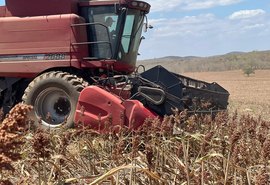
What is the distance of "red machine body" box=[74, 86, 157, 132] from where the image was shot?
5.62 m

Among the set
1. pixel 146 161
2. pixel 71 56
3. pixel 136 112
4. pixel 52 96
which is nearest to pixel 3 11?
pixel 71 56

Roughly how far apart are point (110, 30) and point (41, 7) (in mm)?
1371

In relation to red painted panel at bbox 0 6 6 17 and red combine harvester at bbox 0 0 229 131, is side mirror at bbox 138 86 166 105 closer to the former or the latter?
red combine harvester at bbox 0 0 229 131

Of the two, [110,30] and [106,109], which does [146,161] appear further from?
[110,30]

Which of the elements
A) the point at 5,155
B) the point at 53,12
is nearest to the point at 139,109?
the point at 53,12

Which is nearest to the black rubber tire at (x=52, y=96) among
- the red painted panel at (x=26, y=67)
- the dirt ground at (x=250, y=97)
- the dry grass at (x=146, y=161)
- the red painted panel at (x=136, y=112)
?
the red painted panel at (x=26, y=67)

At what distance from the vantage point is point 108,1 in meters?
7.40

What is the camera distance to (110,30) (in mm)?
7422

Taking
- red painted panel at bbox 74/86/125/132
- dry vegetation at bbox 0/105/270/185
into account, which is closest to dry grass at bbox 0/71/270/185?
dry vegetation at bbox 0/105/270/185

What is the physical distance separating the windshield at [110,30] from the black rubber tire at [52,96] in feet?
2.62

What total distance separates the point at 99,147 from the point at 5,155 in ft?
8.09

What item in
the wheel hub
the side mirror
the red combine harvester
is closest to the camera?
the side mirror

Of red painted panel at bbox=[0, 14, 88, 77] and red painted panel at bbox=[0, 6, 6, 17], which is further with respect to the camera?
red painted panel at bbox=[0, 6, 6, 17]

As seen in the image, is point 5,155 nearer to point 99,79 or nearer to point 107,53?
point 99,79
